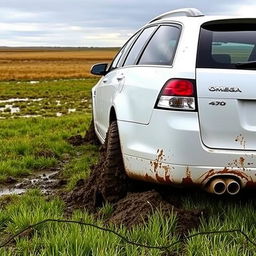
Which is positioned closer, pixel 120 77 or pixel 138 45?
pixel 120 77

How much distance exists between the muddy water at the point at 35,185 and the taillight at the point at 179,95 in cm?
216

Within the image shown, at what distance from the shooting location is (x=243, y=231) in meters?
3.92

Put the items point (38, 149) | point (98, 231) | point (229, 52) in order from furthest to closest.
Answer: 1. point (38, 149)
2. point (229, 52)
3. point (98, 231)

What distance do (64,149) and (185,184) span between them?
4.60 metres

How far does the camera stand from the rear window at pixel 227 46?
13.9 ft

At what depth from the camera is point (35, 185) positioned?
6.25 metres

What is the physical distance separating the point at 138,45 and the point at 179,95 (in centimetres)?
169

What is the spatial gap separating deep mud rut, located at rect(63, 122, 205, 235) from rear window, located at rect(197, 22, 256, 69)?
107cm

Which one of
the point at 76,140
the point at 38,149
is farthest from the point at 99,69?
the point at 76,140

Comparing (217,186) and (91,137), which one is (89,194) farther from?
(91,137)

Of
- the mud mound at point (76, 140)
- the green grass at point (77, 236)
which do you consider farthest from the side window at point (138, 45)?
the mud mound at point (76, 140)

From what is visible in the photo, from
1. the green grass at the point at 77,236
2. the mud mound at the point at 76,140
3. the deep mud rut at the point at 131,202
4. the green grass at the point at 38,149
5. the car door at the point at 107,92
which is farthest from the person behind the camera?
the mud mound at the point at 76,140

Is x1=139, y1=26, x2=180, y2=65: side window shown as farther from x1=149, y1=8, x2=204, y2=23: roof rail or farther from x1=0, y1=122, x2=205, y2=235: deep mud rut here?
x1=0, y1=122, x2=205, y2=235: deep mud rut

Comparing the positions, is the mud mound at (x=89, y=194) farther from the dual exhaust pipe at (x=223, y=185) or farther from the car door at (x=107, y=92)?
A: the dual exhaust pipe at (x=223, y=185)
